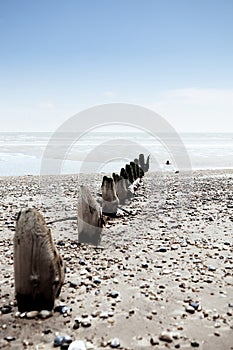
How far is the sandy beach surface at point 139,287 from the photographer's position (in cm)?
370

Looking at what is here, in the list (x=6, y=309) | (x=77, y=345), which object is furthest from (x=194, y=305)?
(x=6, y=309)

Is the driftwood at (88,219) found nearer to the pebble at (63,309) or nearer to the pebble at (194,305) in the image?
the pebble at (63,309)

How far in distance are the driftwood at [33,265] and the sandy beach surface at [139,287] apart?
0.64ft

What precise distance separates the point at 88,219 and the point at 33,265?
2.78 metres

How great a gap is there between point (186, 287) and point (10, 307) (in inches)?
99.4

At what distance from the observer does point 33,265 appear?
13.5ft

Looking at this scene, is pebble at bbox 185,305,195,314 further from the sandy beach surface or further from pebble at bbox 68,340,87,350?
pebble at bbox 68,340,87,350

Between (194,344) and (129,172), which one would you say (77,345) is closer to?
Result: (194,344)

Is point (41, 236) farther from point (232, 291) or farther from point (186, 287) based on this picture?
point (232, 291)

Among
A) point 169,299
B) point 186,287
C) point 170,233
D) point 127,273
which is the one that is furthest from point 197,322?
point 170,233

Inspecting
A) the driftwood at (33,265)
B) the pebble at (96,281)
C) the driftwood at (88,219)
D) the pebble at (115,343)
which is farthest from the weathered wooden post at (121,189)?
the pebble at (115,343)

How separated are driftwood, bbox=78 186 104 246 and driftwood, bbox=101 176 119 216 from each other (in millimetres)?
2307

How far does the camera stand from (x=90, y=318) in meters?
4.05

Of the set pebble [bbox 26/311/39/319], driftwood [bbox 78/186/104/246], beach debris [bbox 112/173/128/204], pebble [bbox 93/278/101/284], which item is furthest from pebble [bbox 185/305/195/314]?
beach debris [bbox 112/173/128/204]
